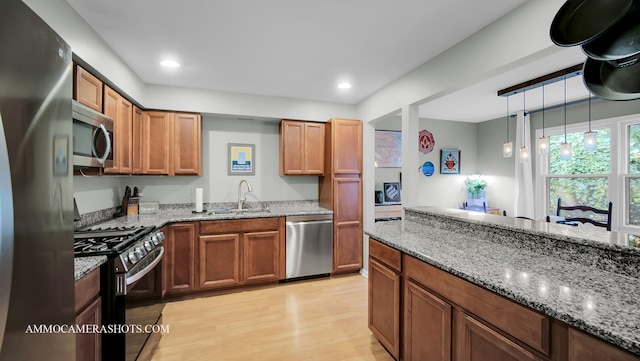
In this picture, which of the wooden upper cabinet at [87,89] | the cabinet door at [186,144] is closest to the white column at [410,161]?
the cabinet door at [186,144]

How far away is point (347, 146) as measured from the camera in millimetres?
3812

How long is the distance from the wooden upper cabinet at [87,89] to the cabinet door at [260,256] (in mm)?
1935

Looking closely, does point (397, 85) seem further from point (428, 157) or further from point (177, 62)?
point (428, 157)

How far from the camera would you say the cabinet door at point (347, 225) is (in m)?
3.76

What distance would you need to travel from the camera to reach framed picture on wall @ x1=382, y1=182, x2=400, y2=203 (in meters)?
5.07

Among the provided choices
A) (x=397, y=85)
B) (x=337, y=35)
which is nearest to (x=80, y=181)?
(x=337, y=35)

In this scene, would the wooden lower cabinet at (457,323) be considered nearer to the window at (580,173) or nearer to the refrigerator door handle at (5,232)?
the refrigerator door handle at (5,232)

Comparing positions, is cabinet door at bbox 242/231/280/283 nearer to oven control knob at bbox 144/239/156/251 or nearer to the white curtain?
oven control knob at bbox 144/239/156/251

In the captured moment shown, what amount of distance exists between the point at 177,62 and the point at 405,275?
Result: 2.82 metres

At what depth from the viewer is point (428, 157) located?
18.3 feet

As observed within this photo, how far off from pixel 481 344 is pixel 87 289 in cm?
202

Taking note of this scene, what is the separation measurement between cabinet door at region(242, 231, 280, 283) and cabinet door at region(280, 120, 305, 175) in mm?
928

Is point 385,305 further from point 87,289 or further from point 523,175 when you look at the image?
point 523,175

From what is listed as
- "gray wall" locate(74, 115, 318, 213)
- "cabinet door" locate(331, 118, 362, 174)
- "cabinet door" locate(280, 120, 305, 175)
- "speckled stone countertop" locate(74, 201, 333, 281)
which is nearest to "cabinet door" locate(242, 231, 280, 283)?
"speckled stone countertop" locate(74, 201, 333, 281)
